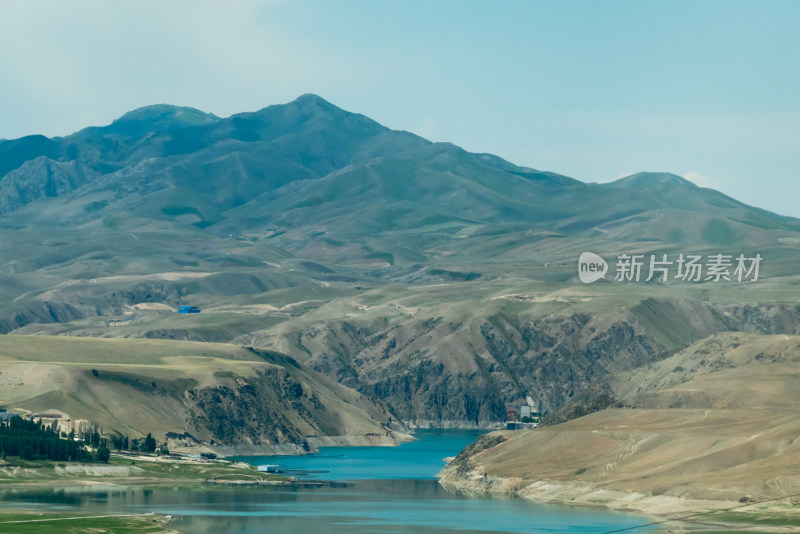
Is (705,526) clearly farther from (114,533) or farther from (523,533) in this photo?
(114,533)

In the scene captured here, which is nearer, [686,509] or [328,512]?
[686,509]

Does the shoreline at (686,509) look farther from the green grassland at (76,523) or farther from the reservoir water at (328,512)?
the green grassland at (76,523)

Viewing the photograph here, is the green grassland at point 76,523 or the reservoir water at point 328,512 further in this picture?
the reservoir water at point 328,512

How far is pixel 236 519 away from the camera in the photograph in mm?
170375

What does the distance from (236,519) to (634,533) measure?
43950 millimetres

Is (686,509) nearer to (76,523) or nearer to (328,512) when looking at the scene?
(328,512)

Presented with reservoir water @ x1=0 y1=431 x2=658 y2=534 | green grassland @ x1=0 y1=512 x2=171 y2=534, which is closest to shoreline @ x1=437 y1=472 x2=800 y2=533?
reservoir water @ x1=0 y1=431 x2=658 y2=534

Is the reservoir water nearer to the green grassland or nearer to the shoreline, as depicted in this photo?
the green grassland

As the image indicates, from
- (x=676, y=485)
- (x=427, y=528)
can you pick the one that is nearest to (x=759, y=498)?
(x=676, y=485)

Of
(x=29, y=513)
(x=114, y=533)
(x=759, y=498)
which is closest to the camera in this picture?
(x=114, y=533)

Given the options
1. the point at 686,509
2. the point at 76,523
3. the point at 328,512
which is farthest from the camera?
the point at 328,512

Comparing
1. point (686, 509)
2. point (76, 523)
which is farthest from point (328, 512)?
point (686, 509)

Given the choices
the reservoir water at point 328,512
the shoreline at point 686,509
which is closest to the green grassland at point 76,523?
the reservoir water at point 328,512

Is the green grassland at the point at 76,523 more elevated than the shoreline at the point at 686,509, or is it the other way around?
the shoreline at the point at 686,509
